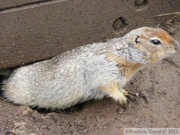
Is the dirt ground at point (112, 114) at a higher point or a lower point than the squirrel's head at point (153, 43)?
lower

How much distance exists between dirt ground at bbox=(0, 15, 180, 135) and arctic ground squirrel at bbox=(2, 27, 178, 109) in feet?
0.46

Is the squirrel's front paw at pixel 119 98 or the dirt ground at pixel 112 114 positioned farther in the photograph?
the squirrel's front paw at pixel 119 98

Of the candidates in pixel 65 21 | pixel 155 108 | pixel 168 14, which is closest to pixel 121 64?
pixel 155 108

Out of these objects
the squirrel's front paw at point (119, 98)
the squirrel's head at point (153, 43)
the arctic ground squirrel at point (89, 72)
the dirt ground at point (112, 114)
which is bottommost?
the dirt ground at point (112, 114)

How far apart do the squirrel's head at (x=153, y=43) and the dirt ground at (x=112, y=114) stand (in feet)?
1.62

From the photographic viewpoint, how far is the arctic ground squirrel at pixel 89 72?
14.6 feet

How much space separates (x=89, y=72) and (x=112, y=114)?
49 cm

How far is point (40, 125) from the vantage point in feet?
14.5

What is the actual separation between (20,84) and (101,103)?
898mm

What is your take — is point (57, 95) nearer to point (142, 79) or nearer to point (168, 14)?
point (142, 79)

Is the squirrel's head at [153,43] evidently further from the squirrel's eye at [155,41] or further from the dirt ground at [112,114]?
the dirt ground at [112,114]

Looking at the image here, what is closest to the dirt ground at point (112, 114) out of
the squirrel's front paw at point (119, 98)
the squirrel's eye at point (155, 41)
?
the squirrel's front paw at point (119, 98)

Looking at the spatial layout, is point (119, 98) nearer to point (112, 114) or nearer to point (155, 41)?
point (112, 114)

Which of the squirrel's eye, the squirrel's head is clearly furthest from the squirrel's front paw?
the squirrel's eye
